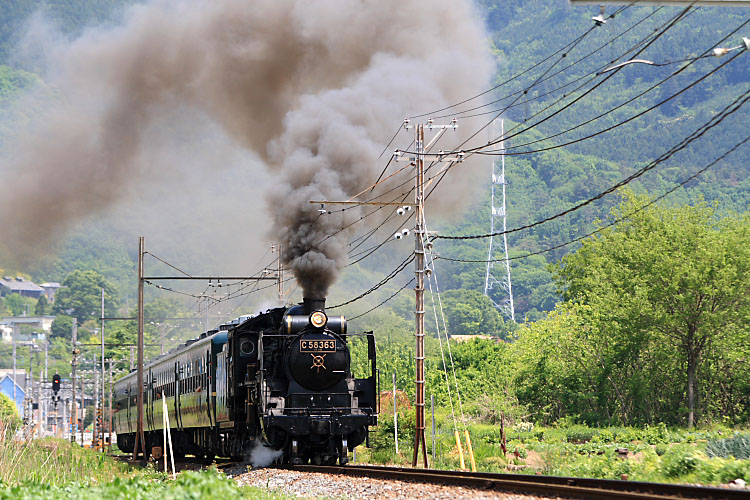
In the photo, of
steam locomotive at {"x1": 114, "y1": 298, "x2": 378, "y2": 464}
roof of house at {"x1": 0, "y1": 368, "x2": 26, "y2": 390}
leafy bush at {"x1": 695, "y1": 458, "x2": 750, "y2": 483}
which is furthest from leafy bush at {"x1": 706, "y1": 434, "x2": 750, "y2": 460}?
roof of house at {"x1": 0, "y1": 368, "x2": 26, "y2": 390}

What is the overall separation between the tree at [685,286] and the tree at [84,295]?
120144 mm

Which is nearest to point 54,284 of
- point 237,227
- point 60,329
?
point 60,329

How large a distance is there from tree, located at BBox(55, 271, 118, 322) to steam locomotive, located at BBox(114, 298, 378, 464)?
132 m

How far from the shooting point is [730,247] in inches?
1522

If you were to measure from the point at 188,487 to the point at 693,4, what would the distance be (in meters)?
9.46

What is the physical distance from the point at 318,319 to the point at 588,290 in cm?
4170

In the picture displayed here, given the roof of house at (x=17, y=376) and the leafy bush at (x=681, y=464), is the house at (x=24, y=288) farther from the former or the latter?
the leafy bush at (x=681, y=464)

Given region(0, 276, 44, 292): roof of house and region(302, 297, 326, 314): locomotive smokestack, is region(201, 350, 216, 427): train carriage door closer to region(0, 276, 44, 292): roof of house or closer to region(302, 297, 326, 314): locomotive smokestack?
region(302, 297, 326, 314): locomotive smokestack

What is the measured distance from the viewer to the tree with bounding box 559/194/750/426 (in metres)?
38.4

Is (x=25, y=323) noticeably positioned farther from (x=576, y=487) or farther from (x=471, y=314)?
(x=576, y=487)

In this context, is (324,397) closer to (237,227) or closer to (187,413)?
(187,413)

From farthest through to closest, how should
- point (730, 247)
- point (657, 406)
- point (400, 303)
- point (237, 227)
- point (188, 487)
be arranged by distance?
point (400, 303), point (237, 227), point (657, 406), point (730, 247), point (188, 487)

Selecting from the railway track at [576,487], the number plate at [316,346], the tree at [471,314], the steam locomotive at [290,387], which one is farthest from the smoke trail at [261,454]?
the tree at [471,314]

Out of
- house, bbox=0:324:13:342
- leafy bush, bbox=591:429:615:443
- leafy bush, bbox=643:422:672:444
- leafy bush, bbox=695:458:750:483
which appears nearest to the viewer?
leafy bush, bbox=695:458:750:483
